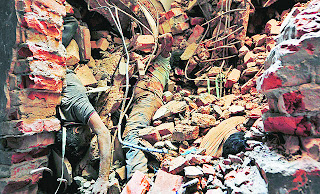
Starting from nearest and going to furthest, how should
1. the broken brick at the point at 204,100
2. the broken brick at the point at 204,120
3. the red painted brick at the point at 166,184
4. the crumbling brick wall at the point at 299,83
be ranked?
1. the crumbling brick wall at the point at 299,83
2. the red painted brick at the point at 166,184
3. the broken brick at the point at 204,120
4. the broken brick at the point at 204,100

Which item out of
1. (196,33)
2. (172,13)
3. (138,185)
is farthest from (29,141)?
(172,13)

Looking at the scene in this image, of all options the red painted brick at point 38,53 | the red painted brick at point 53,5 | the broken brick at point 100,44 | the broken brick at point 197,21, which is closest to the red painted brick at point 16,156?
the red painted brick at point 38,53

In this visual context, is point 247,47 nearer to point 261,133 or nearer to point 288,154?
point 261,133

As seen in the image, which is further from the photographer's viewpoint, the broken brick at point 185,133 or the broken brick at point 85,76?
the broken brick at point 85,76

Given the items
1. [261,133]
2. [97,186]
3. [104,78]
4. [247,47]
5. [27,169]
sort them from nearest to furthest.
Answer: [261,133] < [27,169] < [97,186] < [104,78] < [247,47]

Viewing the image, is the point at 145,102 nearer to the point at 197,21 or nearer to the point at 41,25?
the point at 41,25

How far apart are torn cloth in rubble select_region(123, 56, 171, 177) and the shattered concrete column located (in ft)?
2.26

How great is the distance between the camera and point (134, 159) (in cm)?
151

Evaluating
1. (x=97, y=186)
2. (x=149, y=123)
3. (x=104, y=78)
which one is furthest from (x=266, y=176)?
(x=104, y=78)

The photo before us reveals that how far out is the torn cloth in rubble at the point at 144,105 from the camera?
1.50 m

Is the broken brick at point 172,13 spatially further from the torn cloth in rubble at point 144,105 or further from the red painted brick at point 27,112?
the red painted brick at point 27,112

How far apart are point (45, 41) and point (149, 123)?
1.23 meters

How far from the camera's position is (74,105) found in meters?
1.46

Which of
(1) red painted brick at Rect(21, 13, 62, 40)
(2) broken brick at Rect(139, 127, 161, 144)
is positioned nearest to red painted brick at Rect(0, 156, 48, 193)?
(2) broken brick at Rect(139, 127, 161, 144)
